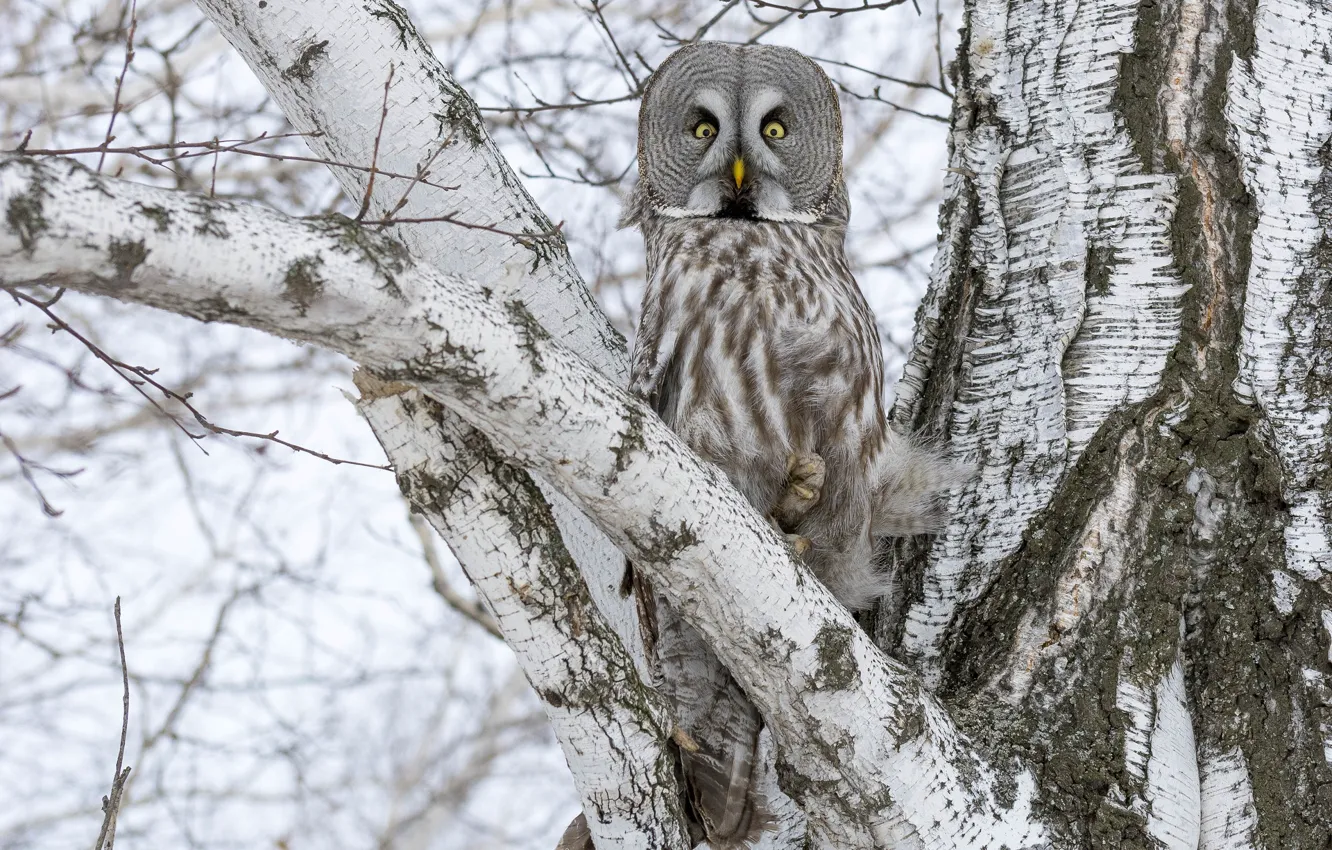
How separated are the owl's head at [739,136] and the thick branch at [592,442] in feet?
4.85

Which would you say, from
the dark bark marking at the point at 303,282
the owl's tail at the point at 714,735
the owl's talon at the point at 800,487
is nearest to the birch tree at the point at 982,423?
the dark bark marking at the point at 303,282

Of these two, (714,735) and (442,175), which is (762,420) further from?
(442,175)

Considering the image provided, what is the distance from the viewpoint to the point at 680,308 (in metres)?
2.64

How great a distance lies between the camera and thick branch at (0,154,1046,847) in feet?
4.23

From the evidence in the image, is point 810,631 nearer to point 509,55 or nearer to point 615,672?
point 615,672

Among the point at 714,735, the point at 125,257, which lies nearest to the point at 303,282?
the point at 125,257

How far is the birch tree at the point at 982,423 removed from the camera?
1508 mm

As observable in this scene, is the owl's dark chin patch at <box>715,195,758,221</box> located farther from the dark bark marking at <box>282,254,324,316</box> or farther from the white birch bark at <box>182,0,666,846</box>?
the dark bark marking at <box>282,254,324,316</box>

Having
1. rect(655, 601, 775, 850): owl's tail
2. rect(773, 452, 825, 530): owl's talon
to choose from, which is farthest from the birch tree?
rect(773, 452, 825, 530): owl's talon

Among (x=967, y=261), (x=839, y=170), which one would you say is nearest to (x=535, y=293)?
(x=967, y=261)

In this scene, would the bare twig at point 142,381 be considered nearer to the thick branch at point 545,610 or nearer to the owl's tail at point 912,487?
the thick branch at point 545,610

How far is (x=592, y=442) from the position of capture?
1574mm

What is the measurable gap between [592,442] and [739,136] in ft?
5.87

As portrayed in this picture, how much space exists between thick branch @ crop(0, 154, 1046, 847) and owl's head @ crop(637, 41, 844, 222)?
1.48 m
